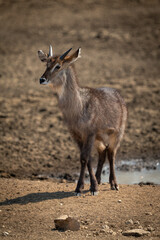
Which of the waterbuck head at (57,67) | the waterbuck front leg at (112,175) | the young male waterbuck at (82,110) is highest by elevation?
the waterbuck head at (57,67)

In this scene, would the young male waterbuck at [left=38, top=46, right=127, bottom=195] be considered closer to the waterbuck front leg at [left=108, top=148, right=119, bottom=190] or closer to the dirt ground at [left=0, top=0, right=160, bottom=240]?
the waterbuck front leg at [left=108, top=148, right=119, bottom=190]

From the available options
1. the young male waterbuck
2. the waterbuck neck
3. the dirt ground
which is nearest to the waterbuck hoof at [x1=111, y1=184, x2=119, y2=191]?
the young male waterbuck

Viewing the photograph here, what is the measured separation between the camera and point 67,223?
254 inches

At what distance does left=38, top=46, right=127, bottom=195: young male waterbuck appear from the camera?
8.05m

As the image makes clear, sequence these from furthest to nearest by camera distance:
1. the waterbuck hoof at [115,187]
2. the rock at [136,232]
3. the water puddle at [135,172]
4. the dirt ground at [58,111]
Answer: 1. the water puddle at [135,172]
2. the waterbuck hoof at [115,187]
3. the dirt ground at [58,111]
4. the rock at [136,232]

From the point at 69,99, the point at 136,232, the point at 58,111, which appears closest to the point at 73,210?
the point at 136,232

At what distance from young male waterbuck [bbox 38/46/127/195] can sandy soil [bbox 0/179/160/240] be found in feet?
1.41

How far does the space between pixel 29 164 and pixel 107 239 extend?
4.67 metres

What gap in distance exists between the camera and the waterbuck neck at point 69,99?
8.20 metres

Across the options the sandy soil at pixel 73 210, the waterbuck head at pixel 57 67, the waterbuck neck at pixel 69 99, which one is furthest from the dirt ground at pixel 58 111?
the waterbuck head at pixel 57 67

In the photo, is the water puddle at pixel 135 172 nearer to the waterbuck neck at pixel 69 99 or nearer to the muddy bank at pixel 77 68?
the muddy bank at pixel 77 68

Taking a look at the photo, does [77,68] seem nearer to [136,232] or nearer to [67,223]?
[67,223]

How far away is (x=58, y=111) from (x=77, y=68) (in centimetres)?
512

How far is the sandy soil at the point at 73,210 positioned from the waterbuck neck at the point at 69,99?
1.34m
